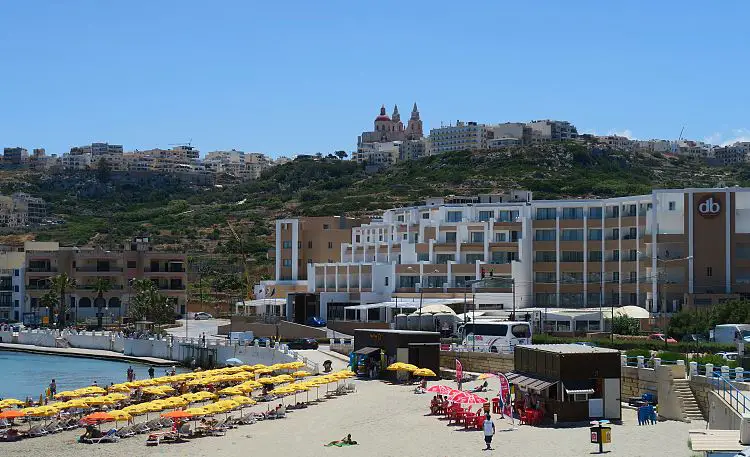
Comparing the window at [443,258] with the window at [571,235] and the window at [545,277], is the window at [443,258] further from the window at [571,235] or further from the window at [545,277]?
the window at [571,235]

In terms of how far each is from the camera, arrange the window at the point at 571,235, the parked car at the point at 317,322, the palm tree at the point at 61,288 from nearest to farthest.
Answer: the window at the point at 571,235, the parked car at the point at 317,322, the palm tree at the point at 61,288

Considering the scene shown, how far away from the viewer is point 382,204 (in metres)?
186

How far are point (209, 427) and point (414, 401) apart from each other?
1155 cm

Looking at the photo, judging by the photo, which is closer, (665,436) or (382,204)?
(665,436)

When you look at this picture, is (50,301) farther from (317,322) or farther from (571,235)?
(571,235)

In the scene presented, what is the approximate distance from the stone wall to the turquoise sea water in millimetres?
24764

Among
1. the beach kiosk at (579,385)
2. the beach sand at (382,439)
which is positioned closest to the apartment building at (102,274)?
the beach sand at (382,439)

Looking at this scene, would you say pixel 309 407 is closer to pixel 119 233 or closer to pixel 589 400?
pixel 589 400

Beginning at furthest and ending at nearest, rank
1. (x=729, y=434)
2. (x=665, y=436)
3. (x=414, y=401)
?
1. (x=414, y=401)
2. (x=665, y=436)
3. (x=729, y=434)

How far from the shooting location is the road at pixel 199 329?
105 meters

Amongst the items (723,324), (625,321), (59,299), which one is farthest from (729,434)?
(59,299)

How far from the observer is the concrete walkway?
9469cm

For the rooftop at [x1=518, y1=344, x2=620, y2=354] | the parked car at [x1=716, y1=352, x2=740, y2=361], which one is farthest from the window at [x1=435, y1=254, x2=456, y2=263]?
the rooftop at [x1=518, y1=344, x2=620, y2=354]

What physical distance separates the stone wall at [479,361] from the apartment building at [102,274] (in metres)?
63.0
